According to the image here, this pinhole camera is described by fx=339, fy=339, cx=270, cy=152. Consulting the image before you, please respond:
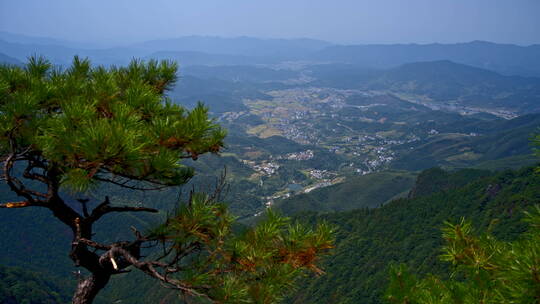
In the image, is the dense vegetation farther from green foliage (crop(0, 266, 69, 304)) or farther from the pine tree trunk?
the pine tree trunk

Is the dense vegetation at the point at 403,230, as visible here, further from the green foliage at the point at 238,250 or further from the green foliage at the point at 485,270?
the green foliage at the point at 238,250

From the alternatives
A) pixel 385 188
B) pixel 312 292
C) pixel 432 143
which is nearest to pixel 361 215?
pixel 312 292

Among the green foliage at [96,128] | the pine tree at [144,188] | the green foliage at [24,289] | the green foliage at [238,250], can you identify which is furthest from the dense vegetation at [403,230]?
the green foliage at [96,128]

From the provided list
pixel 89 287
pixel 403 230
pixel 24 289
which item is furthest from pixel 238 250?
pixel 403 230

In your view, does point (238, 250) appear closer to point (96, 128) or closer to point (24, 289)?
point (96, 128)

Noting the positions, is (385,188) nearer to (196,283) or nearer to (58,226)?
(58,226)

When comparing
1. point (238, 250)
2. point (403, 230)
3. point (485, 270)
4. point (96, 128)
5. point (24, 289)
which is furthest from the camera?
point (403, 230)
